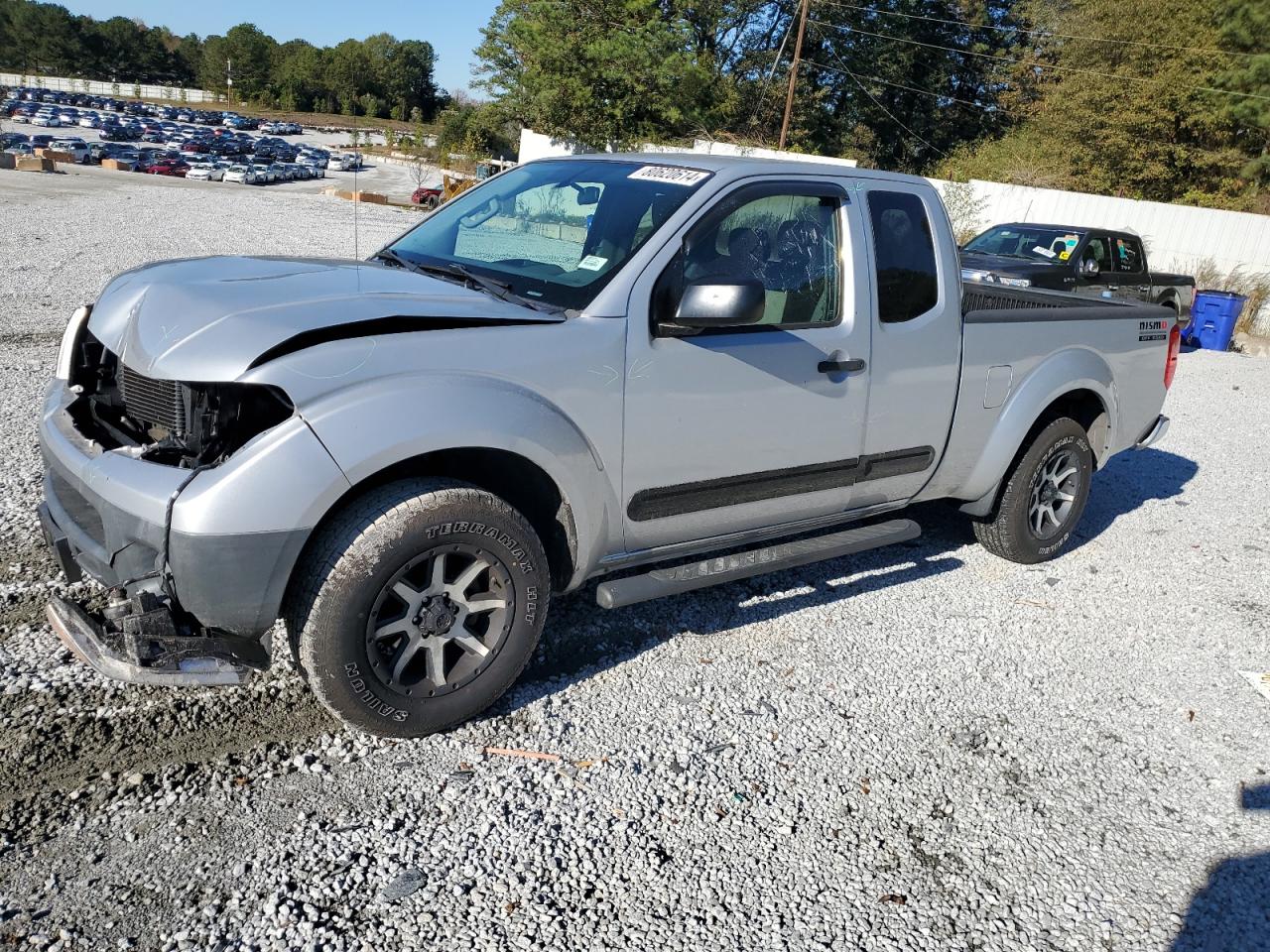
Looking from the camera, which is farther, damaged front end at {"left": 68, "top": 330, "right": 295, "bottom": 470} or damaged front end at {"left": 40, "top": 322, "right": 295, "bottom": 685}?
damaged front end at {"left": 68, "top": 330, "right": 295, "bottom": 470}

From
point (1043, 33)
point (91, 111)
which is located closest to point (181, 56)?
point (91, 111)

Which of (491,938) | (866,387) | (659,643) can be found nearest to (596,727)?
(659,643)

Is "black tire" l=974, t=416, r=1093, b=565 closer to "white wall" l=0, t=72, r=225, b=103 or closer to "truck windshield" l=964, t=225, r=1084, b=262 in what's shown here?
"truck windshield" l=964, t=225, r=1084, b=262

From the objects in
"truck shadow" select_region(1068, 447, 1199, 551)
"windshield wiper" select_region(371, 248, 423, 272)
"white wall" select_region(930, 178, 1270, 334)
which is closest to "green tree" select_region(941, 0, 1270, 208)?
"white wall" select_region(930, 178, 1270, 334)

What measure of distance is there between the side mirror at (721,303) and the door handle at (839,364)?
26.7 inches

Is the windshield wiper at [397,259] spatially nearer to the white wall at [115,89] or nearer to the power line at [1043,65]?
the power line at [1043,65]

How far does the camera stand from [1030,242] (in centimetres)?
1368

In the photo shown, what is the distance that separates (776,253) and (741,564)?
1295 millimetres

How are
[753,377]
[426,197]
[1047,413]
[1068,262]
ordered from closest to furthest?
1. [753,377]
2. [1047,413]
3. [1068,262]
4. [426,197]

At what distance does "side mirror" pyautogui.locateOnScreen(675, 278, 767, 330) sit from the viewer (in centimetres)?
330

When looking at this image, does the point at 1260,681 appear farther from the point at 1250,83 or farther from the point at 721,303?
the point at 1250,83

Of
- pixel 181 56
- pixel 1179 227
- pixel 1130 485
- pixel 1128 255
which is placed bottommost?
pixel 1130 485

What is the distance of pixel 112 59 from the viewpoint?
6250 inches

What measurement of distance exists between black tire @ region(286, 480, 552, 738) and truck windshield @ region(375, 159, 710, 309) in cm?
90
